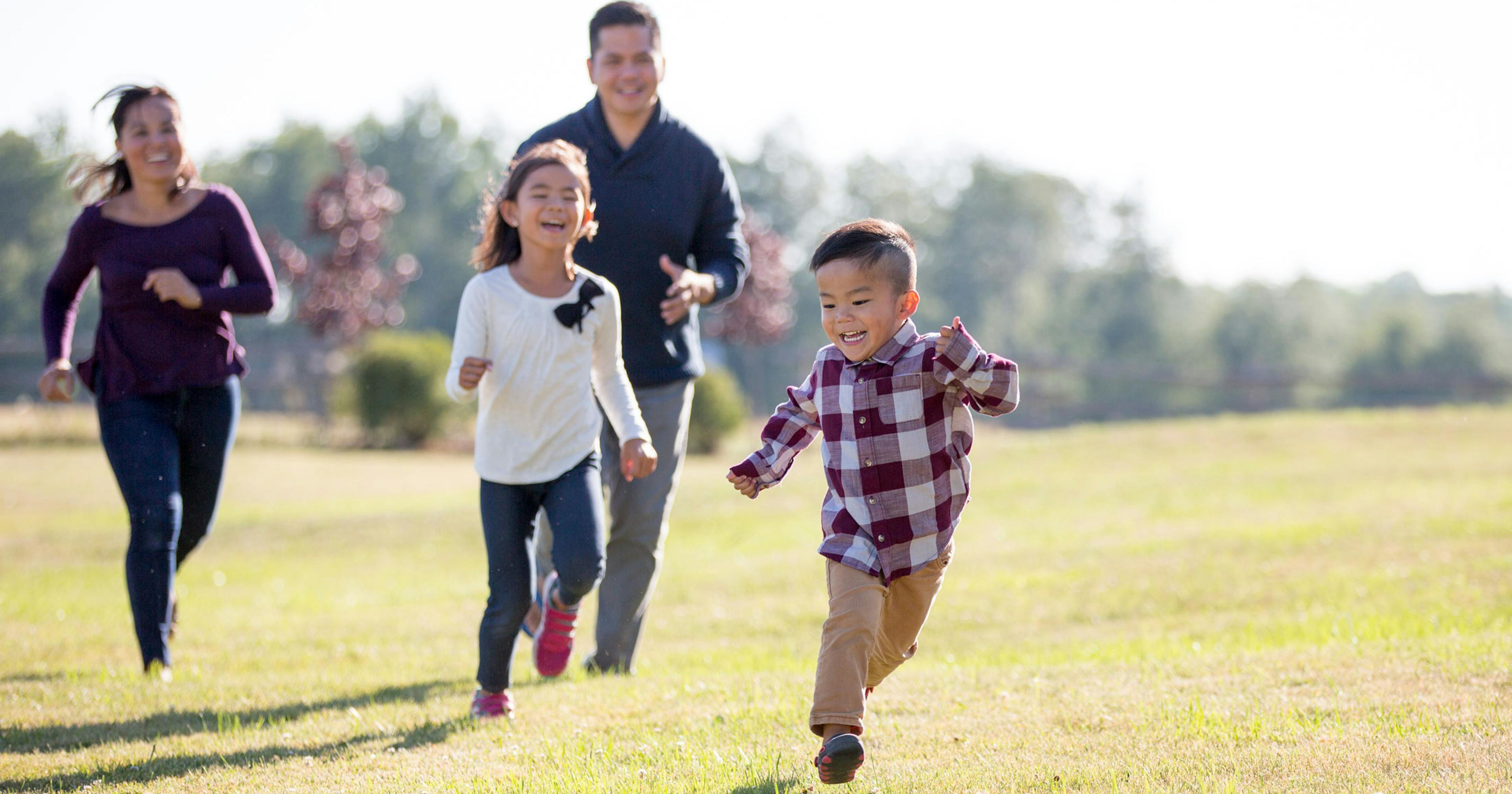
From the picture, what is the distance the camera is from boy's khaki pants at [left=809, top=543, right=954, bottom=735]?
3.67 metres

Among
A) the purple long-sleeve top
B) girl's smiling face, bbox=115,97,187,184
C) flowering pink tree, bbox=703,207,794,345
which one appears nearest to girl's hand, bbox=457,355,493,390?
the purple long-sleeve top

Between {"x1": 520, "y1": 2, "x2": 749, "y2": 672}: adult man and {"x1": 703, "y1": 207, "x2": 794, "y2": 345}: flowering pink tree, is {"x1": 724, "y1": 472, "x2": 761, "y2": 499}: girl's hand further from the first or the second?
{"x1": 703, "y1": 207, "x2": 794, "y2": 345}: flowering pink tree

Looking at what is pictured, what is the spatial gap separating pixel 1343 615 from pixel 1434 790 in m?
4.66

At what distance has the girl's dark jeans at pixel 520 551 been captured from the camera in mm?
4785

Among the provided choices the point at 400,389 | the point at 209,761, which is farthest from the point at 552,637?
the point at 400,389

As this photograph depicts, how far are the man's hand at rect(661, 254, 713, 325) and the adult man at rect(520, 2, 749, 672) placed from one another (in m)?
0.01

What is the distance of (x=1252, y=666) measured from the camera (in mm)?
5402

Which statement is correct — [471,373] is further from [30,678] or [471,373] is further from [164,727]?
[30,678]

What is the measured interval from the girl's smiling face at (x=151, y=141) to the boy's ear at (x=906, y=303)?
365 centimetres

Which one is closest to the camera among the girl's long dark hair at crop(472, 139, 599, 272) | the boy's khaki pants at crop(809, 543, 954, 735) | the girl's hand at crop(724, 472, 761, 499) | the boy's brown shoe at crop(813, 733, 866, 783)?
the boy's brown shoe at crop(813, 733, 866, 783)

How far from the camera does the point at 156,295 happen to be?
588cm

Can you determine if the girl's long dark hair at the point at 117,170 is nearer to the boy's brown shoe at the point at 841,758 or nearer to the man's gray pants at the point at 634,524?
the man's gray pants at the point at 634,524

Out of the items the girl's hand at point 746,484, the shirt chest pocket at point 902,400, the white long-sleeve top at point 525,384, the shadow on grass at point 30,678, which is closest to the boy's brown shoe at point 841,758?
the girl's hand at point 746,484

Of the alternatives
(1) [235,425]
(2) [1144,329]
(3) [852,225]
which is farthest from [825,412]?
(2) [1144,329]
